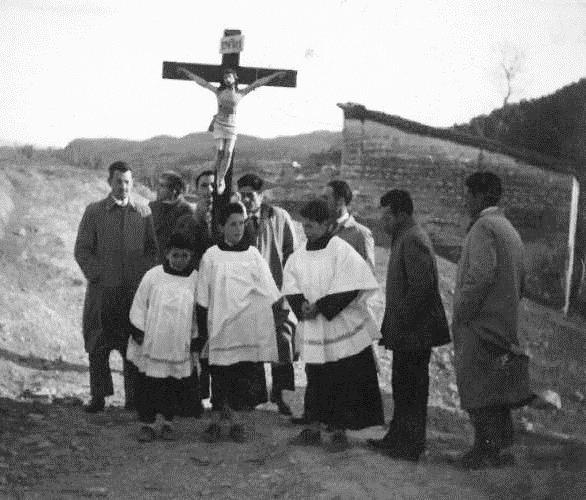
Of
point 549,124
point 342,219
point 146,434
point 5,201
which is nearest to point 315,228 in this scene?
point 342,219

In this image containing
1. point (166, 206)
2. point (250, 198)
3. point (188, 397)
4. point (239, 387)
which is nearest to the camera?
point (239, 387)

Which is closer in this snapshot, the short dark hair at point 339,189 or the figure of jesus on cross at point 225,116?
the short dark hair at point 339,189

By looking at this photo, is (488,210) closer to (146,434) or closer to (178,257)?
(178,257)

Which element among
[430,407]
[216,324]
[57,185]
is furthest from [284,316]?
[57,185]

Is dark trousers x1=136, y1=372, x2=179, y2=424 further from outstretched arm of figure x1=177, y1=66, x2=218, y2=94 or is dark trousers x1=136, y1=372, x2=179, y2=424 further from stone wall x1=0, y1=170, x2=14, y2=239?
stone wall x1=0, y1=170, x2=14, y2=239

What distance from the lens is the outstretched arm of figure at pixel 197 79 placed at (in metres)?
8.46

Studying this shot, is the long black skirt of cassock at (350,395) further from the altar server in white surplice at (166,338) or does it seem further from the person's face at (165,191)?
the person's face at (165,191)

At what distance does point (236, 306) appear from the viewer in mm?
6723

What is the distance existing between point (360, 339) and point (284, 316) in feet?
2.19

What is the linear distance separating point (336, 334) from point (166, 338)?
48.0 inches

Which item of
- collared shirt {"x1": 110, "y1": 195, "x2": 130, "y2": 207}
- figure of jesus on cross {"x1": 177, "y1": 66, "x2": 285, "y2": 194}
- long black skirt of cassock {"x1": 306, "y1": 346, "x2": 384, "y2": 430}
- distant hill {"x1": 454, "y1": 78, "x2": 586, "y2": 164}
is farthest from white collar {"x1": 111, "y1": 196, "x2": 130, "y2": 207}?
distant hill {"x1": 454, "y1": 78, "x2": 586, "y2": 164}

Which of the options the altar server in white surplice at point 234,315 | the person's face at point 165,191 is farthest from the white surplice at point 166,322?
the person's face at point 165,191

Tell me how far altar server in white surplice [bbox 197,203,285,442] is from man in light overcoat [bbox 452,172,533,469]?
4.70 feet

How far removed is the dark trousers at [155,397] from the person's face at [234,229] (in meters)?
1.09
